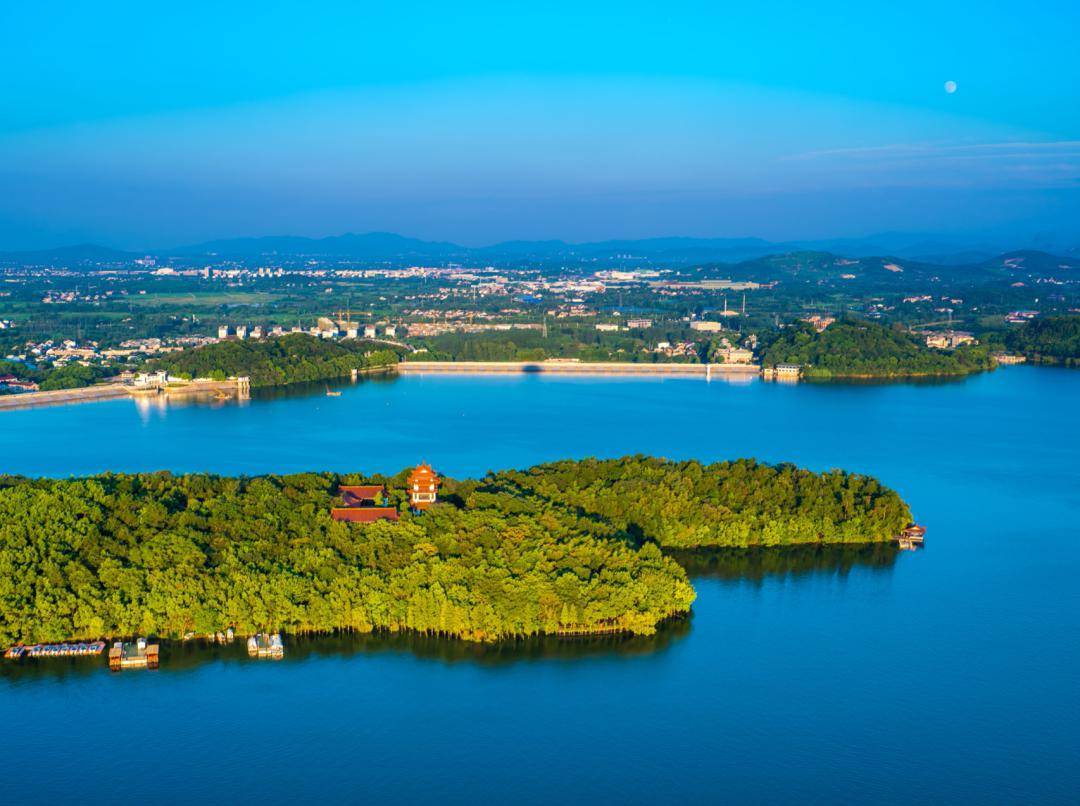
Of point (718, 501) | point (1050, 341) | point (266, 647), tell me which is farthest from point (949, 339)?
point (266, 647)

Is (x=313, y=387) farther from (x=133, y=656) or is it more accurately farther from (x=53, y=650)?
(x=133, y=656)

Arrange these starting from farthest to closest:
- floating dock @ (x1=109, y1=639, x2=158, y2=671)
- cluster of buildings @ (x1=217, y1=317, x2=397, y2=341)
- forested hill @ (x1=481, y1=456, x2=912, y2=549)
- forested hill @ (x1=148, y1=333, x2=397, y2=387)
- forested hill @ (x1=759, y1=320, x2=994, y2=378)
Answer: cluster of buildings @ (x1=217, y1=317, x2=397, y2=341) < forested hill @ (x1=759, y1=320, x2=994, y2=378) < forested hill @ (x1=148, y1=333, x2=397, y2=387) < forested hill @ (x1=481, y1=456, x2=912, y2=549) < floating dock @ (x1=109, y1=639, x2=158, y2=671)

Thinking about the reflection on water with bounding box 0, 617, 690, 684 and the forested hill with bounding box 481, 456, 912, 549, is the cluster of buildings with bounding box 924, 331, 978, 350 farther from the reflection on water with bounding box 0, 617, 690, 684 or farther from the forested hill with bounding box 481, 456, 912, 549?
the reflection on water with bounding box 0, 617, 690, 684

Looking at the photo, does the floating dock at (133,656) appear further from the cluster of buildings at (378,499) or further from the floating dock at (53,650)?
the cluster of buildings at (378,499)

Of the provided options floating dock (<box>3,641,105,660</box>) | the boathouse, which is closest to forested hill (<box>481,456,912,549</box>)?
the boathouse

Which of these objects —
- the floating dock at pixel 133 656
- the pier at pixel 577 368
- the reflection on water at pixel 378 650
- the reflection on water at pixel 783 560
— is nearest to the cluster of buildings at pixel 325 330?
the pier at pixel 577 368

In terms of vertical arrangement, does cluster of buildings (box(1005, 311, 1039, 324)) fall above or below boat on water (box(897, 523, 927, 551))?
above

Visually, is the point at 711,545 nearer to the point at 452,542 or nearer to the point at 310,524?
the point at 452,542
